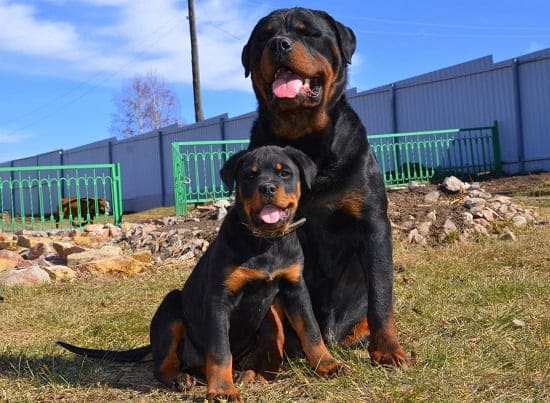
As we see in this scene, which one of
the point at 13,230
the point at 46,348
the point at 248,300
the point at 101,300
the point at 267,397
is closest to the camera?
the point at 267,397

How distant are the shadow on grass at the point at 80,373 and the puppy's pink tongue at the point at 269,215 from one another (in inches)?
32.6

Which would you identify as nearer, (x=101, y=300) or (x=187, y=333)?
(x=187, y=333)

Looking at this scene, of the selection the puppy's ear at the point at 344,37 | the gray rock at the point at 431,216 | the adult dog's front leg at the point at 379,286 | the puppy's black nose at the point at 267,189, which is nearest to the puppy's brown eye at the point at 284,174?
the puppy's black nose at the point at 267,189

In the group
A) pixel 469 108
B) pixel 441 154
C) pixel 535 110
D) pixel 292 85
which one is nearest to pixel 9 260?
pixel 292 85

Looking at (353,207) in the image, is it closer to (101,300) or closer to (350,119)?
(350,119)

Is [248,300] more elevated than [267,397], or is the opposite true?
[248,300]

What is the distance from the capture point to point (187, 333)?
3.40 metres

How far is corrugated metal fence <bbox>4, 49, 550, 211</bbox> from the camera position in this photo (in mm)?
17734

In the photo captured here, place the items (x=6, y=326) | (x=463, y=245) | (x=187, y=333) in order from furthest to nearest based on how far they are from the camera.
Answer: (x=463, y=245) → (x=6, y=326) → (x=187, y=333)

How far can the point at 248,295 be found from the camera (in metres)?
3.17

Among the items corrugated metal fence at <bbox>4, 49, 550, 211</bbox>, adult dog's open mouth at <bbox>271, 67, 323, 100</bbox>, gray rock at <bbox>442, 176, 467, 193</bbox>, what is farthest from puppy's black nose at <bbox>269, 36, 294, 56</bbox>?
corrugated metal fence at <bbox>4, 49, 550, 211</bbox>

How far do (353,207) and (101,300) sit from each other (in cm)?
369

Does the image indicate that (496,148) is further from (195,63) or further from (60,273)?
(195,63)

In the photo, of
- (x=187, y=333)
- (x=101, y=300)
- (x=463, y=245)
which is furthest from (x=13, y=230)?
(x=187, y=333)
